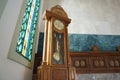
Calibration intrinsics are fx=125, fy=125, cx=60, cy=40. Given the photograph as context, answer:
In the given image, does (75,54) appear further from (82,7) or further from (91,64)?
(82,7)

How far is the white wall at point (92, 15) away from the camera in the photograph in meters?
3.49

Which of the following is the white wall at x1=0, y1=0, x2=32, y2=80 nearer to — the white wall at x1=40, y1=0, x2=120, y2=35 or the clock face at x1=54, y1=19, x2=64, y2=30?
the clock face at x1=54, y1=19, x2=64, y2=30

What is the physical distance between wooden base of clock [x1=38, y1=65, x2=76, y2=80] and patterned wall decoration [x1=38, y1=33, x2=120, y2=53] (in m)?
1.12

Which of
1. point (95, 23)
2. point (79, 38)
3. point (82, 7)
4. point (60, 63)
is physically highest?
point (82, 7)

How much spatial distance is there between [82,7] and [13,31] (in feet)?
9.10

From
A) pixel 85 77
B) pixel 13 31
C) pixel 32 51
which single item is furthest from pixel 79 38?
pixel 13 31

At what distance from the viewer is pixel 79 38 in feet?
10.7

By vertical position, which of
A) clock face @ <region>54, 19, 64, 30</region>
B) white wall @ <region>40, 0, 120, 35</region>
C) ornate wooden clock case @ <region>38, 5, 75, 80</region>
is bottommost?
ornate wooden clock case @ <region>38, 5, 75, 80</region>

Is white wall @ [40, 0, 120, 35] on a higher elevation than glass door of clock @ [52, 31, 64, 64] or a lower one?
higher

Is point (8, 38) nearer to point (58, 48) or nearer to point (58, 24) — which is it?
point (58, 48)

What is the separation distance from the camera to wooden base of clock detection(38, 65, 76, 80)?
1841 mm

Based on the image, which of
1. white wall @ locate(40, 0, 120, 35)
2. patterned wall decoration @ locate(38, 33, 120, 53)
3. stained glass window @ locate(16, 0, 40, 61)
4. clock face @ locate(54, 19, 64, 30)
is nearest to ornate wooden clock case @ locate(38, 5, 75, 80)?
clock face @ locate(54, 19, 64, 30)

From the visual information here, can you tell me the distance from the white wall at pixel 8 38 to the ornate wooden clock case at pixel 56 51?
1.37ft

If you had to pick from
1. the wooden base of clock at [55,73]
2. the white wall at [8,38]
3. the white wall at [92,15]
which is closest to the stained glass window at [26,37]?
the white wall at [8,38]
